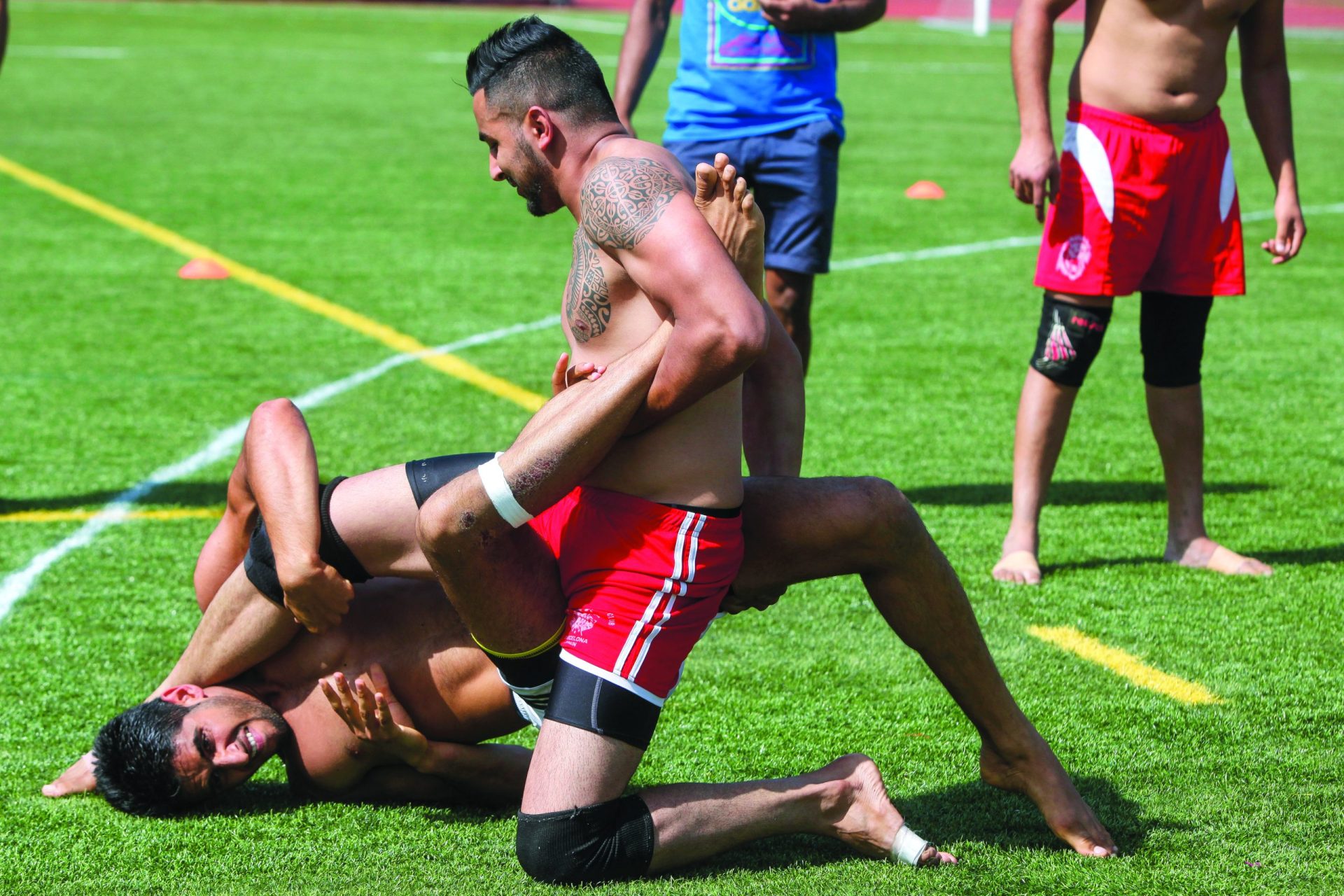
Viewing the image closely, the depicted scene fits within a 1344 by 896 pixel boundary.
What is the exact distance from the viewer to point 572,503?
11.0ft

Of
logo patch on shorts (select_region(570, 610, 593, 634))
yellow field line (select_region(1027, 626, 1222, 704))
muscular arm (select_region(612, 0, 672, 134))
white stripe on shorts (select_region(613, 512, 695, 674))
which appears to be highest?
muscular arm (select_region(612, 0, 672, 134))

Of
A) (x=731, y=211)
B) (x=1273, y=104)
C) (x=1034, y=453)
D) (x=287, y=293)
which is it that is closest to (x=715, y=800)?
(x=731, y=211)

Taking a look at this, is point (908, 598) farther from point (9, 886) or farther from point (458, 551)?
point (9, 886)

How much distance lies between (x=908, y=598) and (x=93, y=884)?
1734 mm

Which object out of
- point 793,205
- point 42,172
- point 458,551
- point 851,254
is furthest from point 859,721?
point 42,172

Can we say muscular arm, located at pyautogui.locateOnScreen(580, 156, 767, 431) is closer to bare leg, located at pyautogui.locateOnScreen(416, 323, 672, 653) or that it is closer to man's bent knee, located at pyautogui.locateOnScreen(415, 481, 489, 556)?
bare leg, located at pyautogui.locateOnScreen(416, 323, 672, 653)

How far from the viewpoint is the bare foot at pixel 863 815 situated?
321 cm

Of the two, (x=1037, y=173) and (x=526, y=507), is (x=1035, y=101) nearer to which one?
(x=1037, y=173)

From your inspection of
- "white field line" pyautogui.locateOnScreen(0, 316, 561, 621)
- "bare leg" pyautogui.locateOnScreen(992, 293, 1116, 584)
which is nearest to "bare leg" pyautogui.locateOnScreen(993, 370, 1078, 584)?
"bare leg" pyautogui.locateOnScreen(992, 293, 1116, 584)

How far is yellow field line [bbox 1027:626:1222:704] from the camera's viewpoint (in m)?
4.02

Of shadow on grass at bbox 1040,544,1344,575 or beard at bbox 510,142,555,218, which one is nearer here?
beard at bbox 510,142,555,218

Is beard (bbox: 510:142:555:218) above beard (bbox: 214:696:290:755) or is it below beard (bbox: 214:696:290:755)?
above

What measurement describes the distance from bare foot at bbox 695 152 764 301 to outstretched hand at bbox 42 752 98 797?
1.85m

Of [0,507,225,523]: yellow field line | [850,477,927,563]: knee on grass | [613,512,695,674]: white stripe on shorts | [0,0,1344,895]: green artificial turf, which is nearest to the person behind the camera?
[613,512,695,674]: white stripe on shorts
